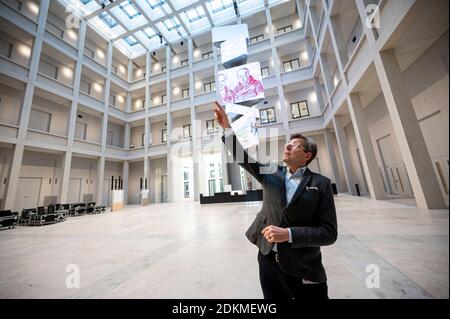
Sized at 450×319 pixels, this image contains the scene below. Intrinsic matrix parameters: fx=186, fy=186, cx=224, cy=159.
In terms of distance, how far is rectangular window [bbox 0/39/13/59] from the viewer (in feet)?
35.6

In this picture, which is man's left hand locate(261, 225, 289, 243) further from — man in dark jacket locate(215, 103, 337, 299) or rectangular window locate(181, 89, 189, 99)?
rectangular window locate(181, 89, 189, 99)

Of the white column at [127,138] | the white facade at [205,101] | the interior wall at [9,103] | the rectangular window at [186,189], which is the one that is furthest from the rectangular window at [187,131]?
the interior wall at [9,103]

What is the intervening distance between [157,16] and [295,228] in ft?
64.8

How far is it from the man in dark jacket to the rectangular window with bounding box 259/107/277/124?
1430cm

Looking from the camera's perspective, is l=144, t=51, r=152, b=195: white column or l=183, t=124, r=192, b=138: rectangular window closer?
l=144, t=51, r=152, b=195: white column

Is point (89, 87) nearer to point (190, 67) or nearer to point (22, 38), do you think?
point (22, 38)

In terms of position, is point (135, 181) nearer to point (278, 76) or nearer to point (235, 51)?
point (235, 51)

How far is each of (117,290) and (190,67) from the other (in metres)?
18.1

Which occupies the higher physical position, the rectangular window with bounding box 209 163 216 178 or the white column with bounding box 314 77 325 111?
the white column with bounding box 314 77 325 111

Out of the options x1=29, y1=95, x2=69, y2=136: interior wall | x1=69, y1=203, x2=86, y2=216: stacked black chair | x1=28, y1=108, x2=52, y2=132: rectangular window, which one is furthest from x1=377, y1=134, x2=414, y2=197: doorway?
x1=28, y1=108, x2=52, y2=132: rectangular window

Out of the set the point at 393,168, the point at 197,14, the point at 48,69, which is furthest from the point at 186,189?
the point at 197,14

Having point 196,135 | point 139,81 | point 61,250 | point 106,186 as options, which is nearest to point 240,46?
point 196,135
